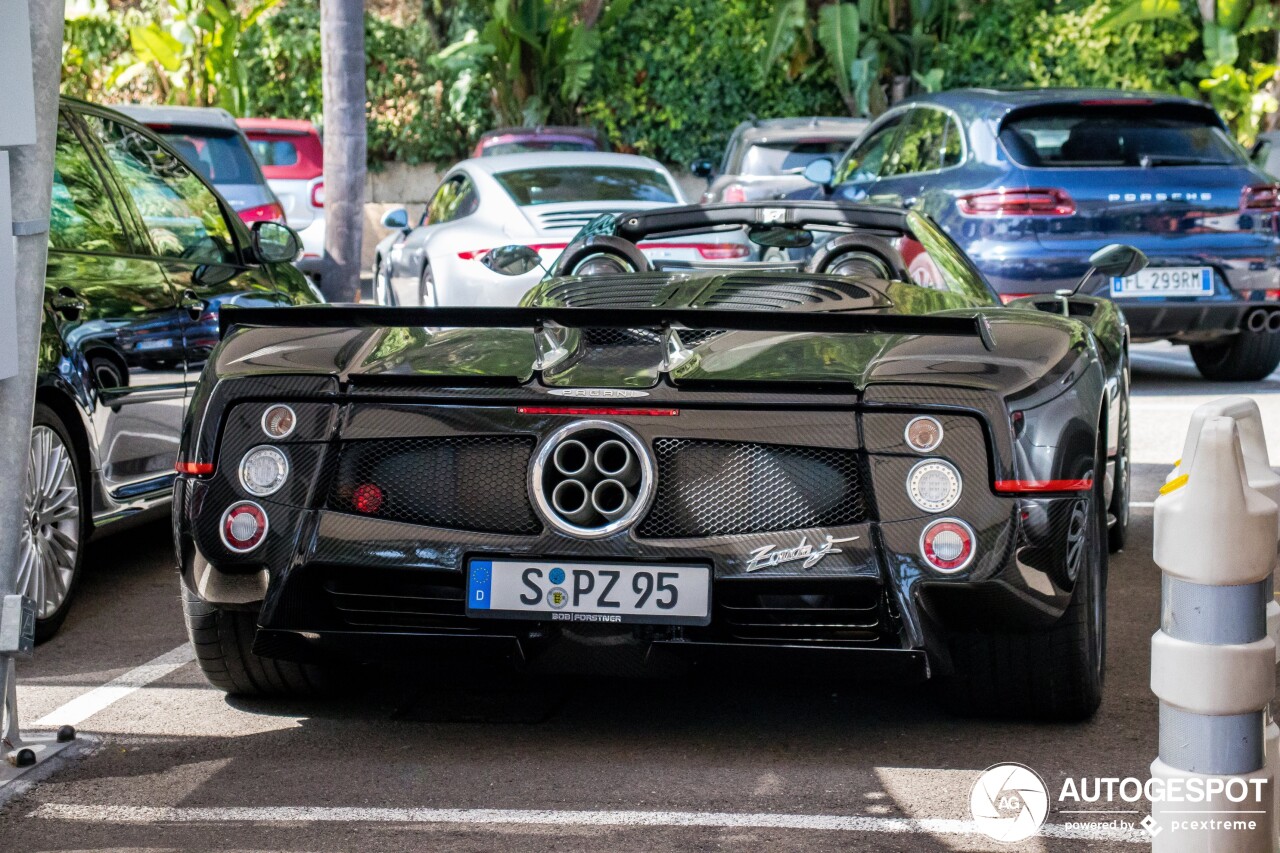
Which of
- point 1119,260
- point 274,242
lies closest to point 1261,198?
point 1119,260

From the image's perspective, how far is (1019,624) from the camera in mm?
3930

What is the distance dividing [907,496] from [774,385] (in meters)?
0.37

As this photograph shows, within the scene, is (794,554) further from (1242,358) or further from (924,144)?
(1242,358)

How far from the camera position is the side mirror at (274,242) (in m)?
7.03

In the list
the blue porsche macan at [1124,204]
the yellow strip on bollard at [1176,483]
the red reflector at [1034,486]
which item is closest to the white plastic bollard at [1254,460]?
the yellow strip on bollard at [1176,483]

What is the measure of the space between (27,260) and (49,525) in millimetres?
1478

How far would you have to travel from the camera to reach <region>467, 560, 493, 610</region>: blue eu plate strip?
12.8 feet

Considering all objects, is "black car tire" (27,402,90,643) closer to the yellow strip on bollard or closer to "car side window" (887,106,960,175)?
the yellow strip on bollard

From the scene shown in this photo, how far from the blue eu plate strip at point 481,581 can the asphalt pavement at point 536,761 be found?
0.25 metres

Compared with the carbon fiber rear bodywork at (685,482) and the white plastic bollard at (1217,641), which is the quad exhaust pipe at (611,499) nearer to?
the carbon fiber rear bodywork at (685,482)

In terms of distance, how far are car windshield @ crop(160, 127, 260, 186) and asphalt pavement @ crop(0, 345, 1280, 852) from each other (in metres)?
9.90

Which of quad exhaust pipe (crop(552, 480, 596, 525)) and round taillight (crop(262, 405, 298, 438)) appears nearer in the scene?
quad exhaust pipe (crop(552, 480, 596, 525))

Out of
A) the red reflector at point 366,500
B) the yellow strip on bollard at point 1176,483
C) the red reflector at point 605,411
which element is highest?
the yellow strip on bollard at point 1176,483

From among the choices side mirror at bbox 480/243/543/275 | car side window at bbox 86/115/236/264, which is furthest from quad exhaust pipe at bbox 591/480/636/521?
car side window at bbox 86/115/236/264
